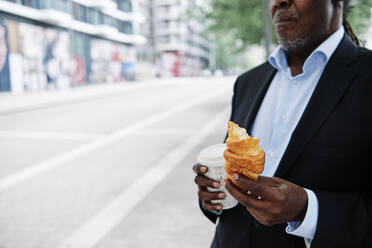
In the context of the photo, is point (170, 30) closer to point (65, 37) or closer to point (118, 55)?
point (118, 55)

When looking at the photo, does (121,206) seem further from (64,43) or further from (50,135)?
(64,43)

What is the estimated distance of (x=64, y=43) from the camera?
1277 inches

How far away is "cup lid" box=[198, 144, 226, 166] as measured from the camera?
1425 mm

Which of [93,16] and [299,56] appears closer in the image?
[299,56]

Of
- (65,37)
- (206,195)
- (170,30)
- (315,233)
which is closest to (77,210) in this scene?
(206,195)

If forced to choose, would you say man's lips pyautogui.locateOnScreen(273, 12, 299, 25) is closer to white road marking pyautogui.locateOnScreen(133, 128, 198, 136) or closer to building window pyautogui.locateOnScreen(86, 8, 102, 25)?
white road marking pyautogui.locateOnScreen(133, 128, 198, 136)

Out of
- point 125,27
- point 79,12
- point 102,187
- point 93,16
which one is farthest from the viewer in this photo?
point 125,27

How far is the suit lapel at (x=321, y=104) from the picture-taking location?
1.31 m

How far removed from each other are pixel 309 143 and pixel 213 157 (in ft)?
Result: 1.26

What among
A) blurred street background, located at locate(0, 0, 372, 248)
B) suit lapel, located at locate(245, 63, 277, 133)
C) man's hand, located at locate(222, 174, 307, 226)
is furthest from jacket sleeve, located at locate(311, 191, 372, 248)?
blurred street background, located at locate(0, 0, 372, 248)

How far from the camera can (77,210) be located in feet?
14.2

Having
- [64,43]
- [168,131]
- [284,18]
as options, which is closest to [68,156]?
[168,131]

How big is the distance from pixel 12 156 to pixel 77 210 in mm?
3538

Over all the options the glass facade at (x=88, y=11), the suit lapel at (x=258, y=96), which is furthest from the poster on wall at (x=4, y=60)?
the suit lapel at (x=258, y=96)
